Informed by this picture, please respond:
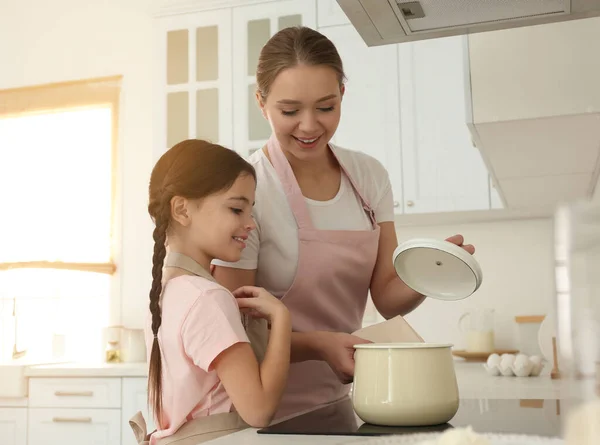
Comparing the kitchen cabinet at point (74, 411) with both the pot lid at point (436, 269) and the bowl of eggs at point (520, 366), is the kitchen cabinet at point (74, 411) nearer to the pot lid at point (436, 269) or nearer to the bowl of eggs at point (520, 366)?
the bowl of eggs at point (520, 366)

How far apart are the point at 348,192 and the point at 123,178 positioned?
2695mm

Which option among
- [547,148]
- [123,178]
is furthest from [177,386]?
[123,178]

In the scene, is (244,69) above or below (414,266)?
above

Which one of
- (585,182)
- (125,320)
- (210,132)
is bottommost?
(125,320)

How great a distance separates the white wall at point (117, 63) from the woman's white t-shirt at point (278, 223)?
8.14ft

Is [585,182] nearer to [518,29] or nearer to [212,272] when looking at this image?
[518,29]

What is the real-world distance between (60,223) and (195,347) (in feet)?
10.2

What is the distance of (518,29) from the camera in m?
1.35

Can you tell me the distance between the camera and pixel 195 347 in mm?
1031

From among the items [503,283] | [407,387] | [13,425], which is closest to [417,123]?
[503,283]

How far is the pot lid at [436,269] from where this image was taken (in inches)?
39.4

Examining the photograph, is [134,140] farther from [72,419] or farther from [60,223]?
[72,419]

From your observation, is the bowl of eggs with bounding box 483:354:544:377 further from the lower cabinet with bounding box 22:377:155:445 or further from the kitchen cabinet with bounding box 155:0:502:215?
the lower cabinet with bounding box 22:377:155:445

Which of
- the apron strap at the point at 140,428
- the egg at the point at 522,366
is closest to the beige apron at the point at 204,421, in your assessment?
the apron strap at the point at 140,428
